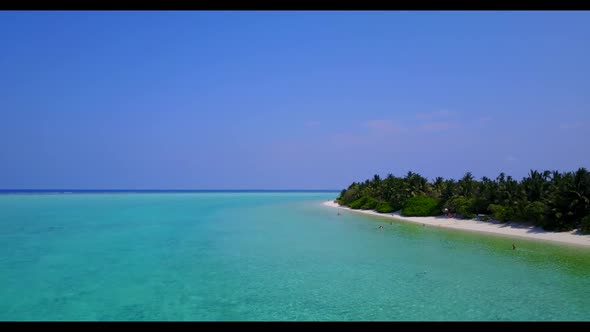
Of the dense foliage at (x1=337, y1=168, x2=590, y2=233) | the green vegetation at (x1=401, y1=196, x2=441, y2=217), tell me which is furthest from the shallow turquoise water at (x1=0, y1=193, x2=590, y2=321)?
the green vegetation at (x1=401, y1=196, x2=441, y2=217)

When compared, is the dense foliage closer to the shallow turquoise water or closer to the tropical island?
the tropical island

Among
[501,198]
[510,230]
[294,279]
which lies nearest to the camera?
[294,279]

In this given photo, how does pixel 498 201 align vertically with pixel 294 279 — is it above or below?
above

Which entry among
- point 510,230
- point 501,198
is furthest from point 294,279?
point 501,198

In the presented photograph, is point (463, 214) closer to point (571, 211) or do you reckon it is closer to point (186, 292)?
point (571, 211)

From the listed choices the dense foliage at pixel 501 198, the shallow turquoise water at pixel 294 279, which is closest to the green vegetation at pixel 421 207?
the dense foliage at pixel 501 198

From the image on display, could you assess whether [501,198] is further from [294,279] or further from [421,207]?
[294,279]
